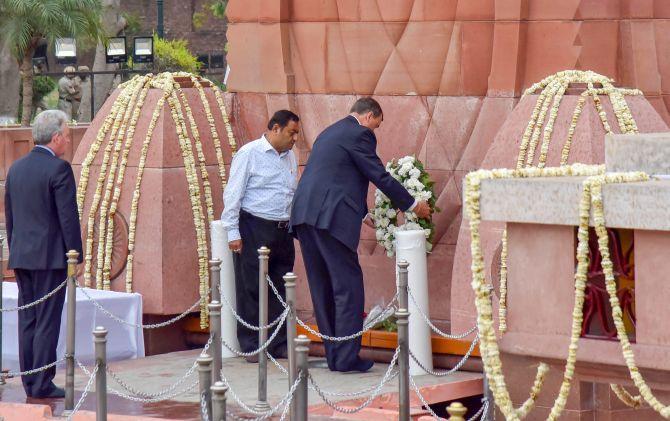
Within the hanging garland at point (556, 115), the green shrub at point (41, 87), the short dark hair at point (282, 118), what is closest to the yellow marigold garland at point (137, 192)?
the short dark hair at point (282, 118)

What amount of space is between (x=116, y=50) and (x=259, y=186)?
2145 cm

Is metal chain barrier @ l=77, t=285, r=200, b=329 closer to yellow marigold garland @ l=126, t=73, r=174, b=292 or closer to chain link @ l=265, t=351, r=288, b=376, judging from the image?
yellow marigold garland @ l=126, t=73, r=174, b=292

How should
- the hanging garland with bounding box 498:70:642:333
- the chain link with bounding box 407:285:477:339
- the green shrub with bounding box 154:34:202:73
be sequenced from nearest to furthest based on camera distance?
the chain link with bounding box 407:285:477:339, the hanging garland with bounding box 498:70:642:333, the green shrub with bounding box 154:34:202:73

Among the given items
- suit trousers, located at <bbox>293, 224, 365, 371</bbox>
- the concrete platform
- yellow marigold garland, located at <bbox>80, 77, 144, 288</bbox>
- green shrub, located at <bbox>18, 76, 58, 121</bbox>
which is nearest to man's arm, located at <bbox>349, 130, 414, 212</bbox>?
suit trousers, located at <bbox>293, 224, 365, 371</bbox>

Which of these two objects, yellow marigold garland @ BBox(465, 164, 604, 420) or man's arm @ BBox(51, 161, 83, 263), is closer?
yellow marigold garland @ BBox(465, 164, 604, 420)

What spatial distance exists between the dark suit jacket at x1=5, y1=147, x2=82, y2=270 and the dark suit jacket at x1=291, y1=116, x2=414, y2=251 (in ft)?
4.95

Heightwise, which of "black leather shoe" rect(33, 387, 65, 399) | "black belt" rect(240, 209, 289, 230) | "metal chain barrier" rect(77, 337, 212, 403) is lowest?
"black leather shoe" rect(33, 387, 65, 399)

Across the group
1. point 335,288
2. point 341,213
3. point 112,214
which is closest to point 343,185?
point 341,213

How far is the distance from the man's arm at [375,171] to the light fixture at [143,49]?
69.3 ft

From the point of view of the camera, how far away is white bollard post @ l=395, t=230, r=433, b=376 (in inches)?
428

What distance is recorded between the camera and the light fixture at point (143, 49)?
A: 3158 centimetres

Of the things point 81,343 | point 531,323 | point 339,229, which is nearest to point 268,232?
point 339,229

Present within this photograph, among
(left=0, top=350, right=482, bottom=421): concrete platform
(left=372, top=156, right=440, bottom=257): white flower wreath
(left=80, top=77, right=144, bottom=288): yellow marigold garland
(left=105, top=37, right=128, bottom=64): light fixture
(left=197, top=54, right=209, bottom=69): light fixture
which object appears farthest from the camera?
(left=197, top=54, right=209, bottom=69): light fixture

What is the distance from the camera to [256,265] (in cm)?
1145
